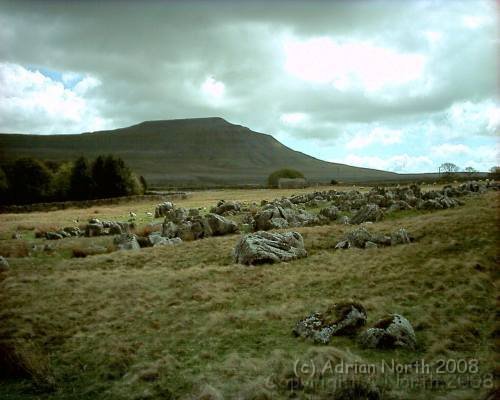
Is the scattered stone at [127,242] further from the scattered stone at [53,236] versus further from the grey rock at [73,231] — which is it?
the grey rock at [73,231]

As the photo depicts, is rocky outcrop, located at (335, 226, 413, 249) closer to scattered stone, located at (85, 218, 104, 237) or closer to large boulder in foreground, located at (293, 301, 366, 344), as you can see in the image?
large boulder in foreground, located at (293, 301, 366, 344)

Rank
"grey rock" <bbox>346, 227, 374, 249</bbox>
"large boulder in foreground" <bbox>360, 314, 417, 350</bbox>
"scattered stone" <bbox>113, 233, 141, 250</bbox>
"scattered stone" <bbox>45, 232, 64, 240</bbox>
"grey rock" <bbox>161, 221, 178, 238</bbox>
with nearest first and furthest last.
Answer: "large boulder in foreground" <bbox>360, 314, 417, 350</bbox> < "grey rock" <bbox>346, 227, 374, 249</bbox> < "scattered stone" <bbox>113, 233, 141, 250</bbox> < "grey rock" <bbox>161, 221, 178, 238</bbox> < "scattered stone" <bbox>45, 232, 64, 240</bbox>

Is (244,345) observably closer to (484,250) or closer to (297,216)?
(484,250)

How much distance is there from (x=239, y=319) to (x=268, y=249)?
287 inches

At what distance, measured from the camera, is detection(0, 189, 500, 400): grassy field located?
894 cm

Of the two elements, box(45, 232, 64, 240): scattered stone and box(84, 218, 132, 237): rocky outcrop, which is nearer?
box(45, 232, 64, 240): scattered stone

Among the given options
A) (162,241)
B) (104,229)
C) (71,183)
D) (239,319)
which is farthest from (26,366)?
(71,183)

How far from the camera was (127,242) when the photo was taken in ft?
81.8

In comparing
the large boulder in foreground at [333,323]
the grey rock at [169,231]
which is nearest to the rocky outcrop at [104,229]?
the grey rock at [169,231]

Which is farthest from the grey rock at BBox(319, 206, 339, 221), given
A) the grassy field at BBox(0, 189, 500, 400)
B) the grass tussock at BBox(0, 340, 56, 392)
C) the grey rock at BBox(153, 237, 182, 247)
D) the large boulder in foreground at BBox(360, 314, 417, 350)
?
the grass tussock at BBox(0, 340, 56, 392)

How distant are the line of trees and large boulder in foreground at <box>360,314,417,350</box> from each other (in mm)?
77384

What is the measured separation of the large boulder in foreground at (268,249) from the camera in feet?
62.4

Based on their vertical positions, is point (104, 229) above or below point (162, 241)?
below

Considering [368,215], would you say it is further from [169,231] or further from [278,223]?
[169,231]
